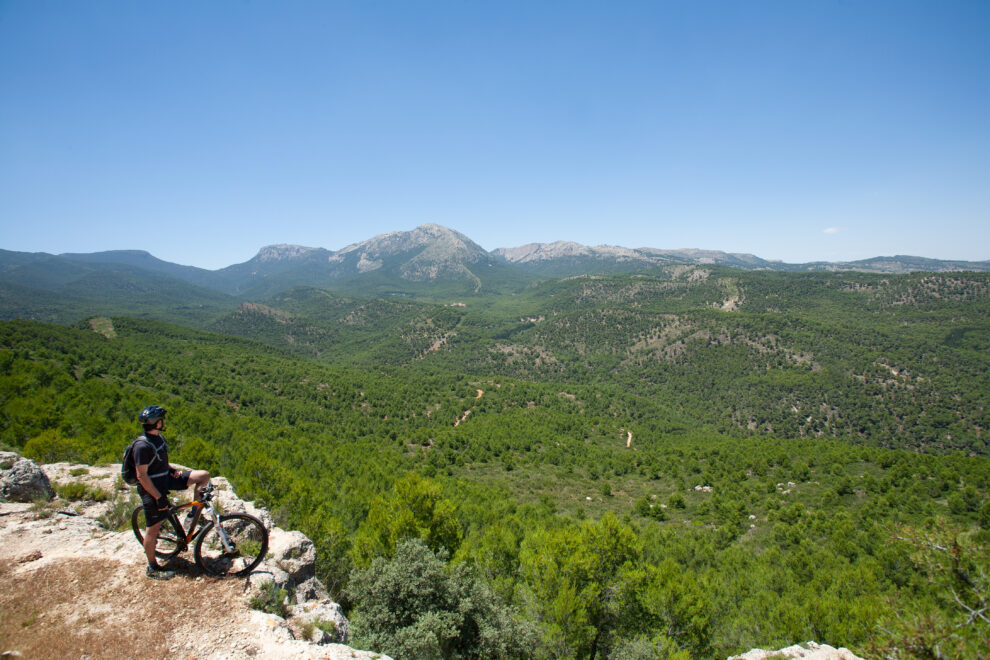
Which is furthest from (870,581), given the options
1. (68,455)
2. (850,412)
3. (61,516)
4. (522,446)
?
(850,412)

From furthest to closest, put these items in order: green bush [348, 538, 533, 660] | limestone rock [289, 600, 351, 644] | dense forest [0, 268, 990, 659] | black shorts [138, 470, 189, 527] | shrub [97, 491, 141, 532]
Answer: dense forest [0, 268, 990, 659]
green bush [348, 538, 533, 660]
shrub [97, 491, 141, 532]
limestone rock [289, 600, 351, 644]
black shorts [138, 470, 189, 527]

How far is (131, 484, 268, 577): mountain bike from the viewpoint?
29.3 feet

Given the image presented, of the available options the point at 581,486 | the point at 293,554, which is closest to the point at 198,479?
the point at 293,554

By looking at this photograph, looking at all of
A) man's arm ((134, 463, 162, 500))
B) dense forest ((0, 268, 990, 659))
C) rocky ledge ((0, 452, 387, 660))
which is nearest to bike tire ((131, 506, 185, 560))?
rocky ledge ((0, 452, 387, 660))

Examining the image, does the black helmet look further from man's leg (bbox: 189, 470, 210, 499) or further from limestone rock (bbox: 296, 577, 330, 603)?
limestone rock (bbox: 296, 577, 330, 603)

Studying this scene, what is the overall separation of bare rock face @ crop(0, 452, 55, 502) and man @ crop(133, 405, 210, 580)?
7.77 m

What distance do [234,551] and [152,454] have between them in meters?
3.50

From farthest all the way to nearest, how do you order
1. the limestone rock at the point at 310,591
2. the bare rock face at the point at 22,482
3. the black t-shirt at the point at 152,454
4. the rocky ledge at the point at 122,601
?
the bare rock face at the point at 22,482
the limestone rock at the point at 310,591
the black t-shirt at the point at 152,454
the rocky ledge at the point at 122,601

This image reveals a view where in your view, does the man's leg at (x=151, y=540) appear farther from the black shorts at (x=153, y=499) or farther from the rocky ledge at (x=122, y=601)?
the rocky ledge at (x=122, y=601)

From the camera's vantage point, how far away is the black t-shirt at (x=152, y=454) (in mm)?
8148

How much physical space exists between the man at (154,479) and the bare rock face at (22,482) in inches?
306

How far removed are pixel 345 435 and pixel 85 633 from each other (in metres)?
65.2

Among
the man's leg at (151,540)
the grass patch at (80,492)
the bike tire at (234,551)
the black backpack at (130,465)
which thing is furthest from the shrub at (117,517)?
the black backpack at (130,465)

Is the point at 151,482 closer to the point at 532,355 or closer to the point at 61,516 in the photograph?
the point at 61,516
